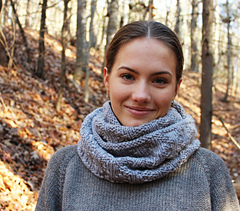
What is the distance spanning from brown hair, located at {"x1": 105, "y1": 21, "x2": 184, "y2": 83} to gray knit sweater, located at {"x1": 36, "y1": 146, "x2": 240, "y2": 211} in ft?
1.91

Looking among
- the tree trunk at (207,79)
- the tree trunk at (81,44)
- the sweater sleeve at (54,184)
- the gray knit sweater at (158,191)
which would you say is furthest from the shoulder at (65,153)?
the tree trunk at (81,44)

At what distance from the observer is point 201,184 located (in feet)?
5.16

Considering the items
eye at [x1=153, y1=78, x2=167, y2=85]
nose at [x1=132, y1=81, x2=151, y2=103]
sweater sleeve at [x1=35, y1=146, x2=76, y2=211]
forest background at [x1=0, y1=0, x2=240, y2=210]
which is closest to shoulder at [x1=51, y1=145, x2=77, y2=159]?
sweater sleeve at [x1=35, y1=146, x2=76, y2=211]

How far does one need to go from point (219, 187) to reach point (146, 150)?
18.6 inches

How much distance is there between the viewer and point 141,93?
5.03 feet

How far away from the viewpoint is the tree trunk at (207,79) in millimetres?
5457

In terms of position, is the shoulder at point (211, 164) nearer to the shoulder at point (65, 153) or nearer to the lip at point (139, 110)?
the lip at point (139, 110)

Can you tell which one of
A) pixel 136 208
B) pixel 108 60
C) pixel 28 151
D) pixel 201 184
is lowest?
pixel 28 151

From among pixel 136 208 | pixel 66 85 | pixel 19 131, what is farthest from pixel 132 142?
pixel 66 85

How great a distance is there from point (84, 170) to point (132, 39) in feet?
2.83

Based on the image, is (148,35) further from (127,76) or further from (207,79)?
(207,79)

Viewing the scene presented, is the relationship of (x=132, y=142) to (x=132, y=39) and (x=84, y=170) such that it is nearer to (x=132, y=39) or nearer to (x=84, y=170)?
(x=84, y=170)

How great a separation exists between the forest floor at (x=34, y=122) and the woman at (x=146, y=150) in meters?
2.86

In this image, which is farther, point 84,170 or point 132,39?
point 84,170
